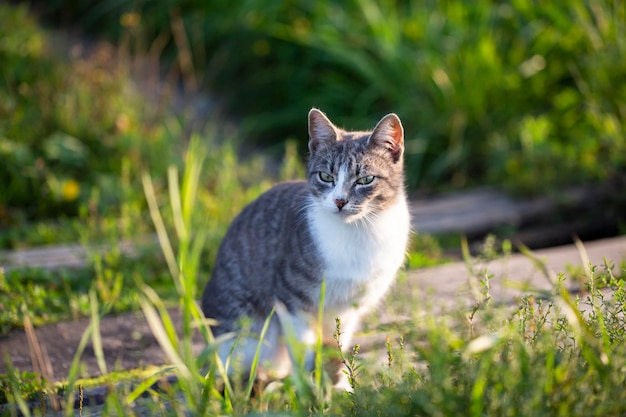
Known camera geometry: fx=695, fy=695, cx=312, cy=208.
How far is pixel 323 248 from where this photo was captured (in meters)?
2.80

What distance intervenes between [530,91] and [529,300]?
378 cm

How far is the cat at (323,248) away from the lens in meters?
2.79

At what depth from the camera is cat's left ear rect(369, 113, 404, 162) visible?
2.84 m

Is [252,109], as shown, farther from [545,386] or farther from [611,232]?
[545,386]

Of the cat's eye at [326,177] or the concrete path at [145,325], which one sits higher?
the cat's eye at [326,177]

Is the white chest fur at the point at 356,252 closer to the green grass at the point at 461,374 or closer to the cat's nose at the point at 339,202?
the cat's nose at the point at 339,202

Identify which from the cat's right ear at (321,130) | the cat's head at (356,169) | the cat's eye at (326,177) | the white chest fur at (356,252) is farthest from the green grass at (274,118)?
the cat's right ear at (321,130)

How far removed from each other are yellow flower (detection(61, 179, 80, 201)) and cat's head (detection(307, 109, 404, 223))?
2.47m

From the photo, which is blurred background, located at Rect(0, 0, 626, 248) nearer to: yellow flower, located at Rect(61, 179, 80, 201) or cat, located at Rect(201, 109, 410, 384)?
yellow flower, located at Rect(61, 179, 80, 201)

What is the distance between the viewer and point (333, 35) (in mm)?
6219

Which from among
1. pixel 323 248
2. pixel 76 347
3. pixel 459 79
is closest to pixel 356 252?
pixel 323 248

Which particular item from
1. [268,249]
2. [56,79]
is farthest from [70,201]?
[268,249]

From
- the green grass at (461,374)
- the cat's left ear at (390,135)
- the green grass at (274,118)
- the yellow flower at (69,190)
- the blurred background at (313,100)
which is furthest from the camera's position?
the blurred background at (313,100)

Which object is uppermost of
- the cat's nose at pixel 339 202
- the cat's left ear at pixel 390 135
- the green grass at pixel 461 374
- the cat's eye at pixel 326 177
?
the cat's left ear at pixel 390 135
